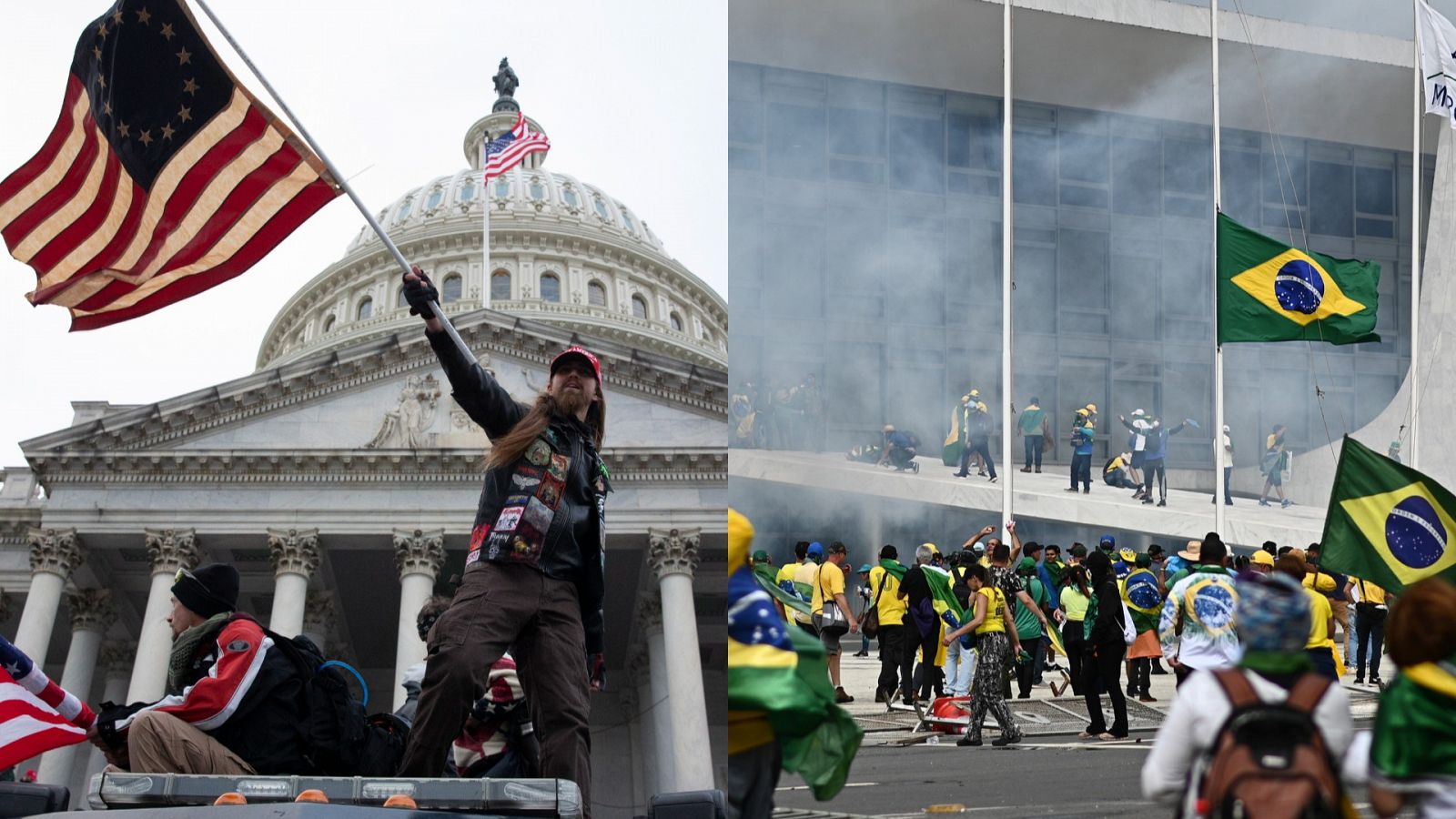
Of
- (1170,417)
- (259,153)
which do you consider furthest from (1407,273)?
(259,153)

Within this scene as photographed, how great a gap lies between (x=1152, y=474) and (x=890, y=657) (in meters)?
5.88

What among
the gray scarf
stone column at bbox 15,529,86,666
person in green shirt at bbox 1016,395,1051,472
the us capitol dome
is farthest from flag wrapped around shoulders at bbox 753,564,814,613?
the us capitol dome

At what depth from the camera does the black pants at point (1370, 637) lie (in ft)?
12.0

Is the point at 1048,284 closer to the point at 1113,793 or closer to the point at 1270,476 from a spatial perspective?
the point at 1270,476

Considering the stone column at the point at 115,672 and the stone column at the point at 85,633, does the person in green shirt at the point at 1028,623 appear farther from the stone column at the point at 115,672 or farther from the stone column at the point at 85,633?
the stone column at the point at 115,672

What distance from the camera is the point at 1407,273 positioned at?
632 centimetres

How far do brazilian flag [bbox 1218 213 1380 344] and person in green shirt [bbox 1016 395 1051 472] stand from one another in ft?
8.02

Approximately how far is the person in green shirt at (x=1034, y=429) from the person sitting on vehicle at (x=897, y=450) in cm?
343

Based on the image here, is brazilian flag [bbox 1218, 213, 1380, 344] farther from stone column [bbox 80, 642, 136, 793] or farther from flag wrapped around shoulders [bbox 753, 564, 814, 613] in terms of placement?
stone column [bbox 80, 642, 136, 793]

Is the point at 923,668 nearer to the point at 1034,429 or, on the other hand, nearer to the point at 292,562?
the point at 1034,429

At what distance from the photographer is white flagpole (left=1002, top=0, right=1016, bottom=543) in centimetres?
665

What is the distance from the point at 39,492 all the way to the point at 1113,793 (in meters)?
56.1

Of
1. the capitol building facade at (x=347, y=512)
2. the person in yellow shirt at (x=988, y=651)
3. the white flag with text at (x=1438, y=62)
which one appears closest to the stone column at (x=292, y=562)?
the capitol building facade at (x=347, y=512)

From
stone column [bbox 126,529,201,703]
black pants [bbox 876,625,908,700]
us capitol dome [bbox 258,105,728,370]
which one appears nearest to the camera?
black pants [bbox 876,625,908,700]
